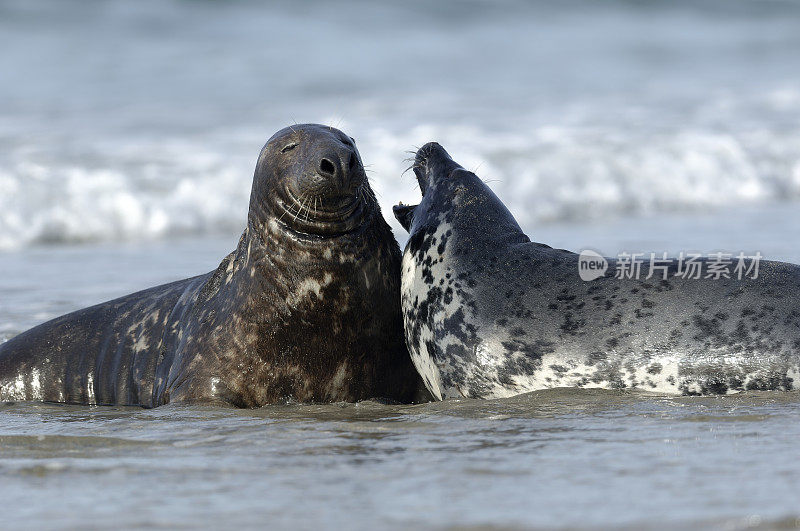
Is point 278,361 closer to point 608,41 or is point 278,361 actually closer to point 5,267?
point 5,267

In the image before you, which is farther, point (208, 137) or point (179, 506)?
point (208, 137)

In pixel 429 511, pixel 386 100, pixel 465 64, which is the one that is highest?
pixel 465 64

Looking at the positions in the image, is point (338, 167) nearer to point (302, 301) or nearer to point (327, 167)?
point (327, 167)

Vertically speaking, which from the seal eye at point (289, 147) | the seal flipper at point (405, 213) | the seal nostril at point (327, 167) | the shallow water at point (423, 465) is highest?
the seal eye at point (289, 147)

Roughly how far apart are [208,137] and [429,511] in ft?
37.2

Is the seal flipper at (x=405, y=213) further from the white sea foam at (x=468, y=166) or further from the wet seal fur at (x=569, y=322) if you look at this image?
the white sea foam at (x=468, y=166)

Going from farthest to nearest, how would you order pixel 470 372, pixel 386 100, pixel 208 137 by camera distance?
pixel 386 100, pixel 208 137, pixel 470 372

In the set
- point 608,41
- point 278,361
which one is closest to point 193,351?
point 278,361

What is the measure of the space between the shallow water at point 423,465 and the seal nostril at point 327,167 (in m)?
0.98

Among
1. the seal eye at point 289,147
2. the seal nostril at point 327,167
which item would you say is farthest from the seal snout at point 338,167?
the seal eye at point 289,147

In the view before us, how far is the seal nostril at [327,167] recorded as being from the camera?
15.1ft

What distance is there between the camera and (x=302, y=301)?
4781 millimetres

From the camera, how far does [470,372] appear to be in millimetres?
4688

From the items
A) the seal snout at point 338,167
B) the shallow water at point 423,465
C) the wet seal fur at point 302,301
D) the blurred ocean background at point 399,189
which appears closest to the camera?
the shallow water at point 423,465
